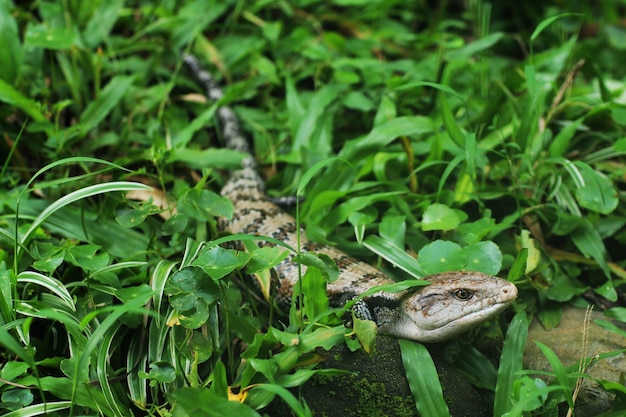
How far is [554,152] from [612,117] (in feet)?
1.92

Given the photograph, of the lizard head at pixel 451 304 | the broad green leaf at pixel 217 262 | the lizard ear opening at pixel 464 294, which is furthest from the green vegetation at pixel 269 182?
the lizard ear opening at pixel 464 294

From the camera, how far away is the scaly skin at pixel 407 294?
314 centimetres

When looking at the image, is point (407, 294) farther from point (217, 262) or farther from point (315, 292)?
point (217, 262)

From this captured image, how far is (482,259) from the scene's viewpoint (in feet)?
11.3

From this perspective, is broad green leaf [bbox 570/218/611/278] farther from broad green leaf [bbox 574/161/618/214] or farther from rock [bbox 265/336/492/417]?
rock [bbox 265/336/492/417]

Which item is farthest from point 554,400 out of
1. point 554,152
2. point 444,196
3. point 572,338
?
point 554,152

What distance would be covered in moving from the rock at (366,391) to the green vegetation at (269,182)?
0.09 meters

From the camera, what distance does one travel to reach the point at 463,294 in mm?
3162

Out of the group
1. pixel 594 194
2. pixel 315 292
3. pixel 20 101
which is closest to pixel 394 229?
pixel 315 292

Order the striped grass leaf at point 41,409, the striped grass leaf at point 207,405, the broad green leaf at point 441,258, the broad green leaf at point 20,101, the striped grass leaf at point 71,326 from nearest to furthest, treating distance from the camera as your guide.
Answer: the striped grass leaf at point 207,405 < the striped grass leaf at point 41,409 < the striped grass leaf at point 71,326 < the broad green leaf at point 441,258 < the broad green leaf at point 20,101

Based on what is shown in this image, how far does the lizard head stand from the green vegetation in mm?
122

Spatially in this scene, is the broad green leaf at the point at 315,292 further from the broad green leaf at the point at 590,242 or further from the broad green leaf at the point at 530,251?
the broad green leaf at the point at 590,242

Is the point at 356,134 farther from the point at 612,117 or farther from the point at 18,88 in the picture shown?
the point at 18,88

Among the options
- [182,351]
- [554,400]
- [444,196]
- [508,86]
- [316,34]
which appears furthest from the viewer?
[316,34]
